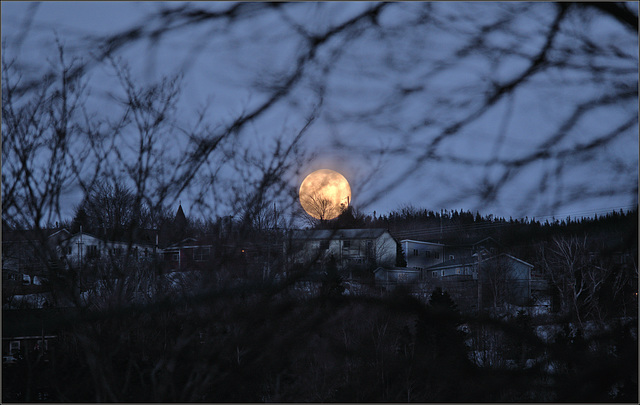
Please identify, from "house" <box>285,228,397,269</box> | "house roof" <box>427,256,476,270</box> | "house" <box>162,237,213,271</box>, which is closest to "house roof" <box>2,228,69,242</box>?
"house" <box>162,237,213,271</box>

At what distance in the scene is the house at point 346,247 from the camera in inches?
75.1

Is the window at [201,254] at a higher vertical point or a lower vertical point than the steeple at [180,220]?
lower

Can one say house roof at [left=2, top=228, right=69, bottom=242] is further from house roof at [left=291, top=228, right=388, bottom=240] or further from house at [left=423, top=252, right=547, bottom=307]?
house at [left=423, top=252, right=547, bottom=307]

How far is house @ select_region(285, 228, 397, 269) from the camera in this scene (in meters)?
1.91

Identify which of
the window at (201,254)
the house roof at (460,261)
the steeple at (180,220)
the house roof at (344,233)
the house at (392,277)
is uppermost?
the steeple at (180,220)

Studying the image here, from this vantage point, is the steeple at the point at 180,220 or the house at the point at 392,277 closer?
the house at the point at 392,277

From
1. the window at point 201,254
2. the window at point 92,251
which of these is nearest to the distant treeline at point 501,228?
the window at point 201,254

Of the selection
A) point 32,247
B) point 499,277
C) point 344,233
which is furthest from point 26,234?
point 499,277

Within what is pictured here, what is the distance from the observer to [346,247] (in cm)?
192

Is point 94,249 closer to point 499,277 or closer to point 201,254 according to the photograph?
point 201,254

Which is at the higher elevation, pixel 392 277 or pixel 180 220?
pixel 180 220

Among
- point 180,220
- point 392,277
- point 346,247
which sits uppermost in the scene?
point 180,220

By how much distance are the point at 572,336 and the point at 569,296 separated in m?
0.14

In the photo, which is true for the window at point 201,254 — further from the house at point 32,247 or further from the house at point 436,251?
the house at point 436,251
